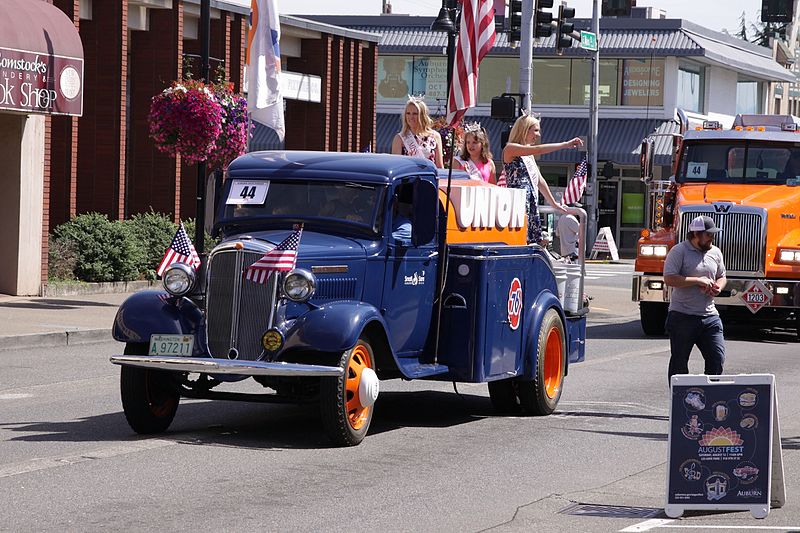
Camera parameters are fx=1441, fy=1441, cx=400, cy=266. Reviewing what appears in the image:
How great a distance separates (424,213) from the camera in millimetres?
11539

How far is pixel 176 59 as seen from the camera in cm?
2934

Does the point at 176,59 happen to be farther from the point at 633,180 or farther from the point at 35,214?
the point at 633,180

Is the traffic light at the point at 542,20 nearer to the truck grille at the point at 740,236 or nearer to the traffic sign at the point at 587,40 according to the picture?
the traffic sign at the point at 587,40

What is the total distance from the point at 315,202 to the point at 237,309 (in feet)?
4.39

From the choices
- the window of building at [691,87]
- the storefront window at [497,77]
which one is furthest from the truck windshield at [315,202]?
the storefront window at [497,77]

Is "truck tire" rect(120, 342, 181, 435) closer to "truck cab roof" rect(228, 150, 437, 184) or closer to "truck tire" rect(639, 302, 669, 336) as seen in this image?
"truck cab roof" rect(228, 150, 437, 184)

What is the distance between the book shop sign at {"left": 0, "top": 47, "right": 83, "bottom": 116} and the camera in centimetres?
2188

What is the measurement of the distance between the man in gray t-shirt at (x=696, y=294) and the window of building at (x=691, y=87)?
4282cm

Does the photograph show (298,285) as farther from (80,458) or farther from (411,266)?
(80,458)

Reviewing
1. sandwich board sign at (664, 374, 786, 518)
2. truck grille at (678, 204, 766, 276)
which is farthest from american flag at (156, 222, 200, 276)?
truck grille at (678, 204, 766, 276)

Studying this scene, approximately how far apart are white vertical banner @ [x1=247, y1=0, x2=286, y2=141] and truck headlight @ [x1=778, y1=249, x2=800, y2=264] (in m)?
7.43

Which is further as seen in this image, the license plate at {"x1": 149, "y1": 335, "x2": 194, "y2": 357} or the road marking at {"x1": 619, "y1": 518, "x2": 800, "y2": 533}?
the license plate at {"x1": 149, "y1": 335, "x2": 194, "y2": 357}

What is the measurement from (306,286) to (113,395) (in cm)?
382

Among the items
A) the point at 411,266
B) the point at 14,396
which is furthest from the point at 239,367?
the point at 14,396
